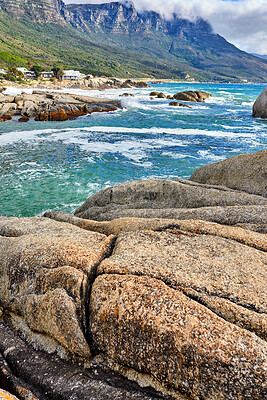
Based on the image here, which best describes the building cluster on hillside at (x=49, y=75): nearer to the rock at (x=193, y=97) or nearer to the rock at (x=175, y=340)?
the rock at (x=193, y=97)

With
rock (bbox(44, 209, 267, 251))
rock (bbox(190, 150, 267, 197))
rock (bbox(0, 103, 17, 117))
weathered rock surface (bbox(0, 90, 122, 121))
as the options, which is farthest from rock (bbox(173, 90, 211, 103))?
rock (bbox(44, 209, 267, 251))

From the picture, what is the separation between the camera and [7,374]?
180 inches

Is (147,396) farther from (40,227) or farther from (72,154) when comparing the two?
(72,154)

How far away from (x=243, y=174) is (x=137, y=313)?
923cm

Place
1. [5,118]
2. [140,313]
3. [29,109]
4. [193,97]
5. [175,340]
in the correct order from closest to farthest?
[175,340] < [140,313] < [5,118] < [29,109] < [193,97]

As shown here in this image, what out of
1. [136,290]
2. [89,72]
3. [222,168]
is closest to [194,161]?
[222,168]

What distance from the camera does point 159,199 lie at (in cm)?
1155

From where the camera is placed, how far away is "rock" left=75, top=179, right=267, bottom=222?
9641mm

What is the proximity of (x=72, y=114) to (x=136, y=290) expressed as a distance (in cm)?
5579

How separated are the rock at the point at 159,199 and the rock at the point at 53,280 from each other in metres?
3.53

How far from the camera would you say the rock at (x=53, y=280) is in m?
4.91

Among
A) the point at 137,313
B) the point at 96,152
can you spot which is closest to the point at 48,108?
the point at 96,152

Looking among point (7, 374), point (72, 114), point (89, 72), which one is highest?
point (89, 72)

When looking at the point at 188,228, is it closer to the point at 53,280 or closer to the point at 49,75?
the point at 53,280
